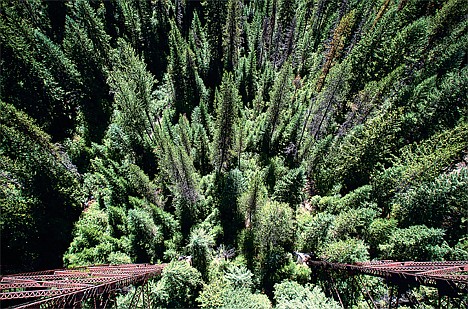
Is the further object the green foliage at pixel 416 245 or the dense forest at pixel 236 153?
the dense forest at pixel 236 153

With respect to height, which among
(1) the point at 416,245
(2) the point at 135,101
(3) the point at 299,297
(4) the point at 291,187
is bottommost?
(3) the point at 299,297

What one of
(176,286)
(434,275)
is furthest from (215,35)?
(434,275)

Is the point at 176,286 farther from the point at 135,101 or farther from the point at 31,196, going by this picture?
the point at 135,101

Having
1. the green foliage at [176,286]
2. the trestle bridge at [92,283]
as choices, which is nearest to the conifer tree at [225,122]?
the green foliage at [176,286]

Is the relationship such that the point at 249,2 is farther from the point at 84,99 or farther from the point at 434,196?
the point at 434,196

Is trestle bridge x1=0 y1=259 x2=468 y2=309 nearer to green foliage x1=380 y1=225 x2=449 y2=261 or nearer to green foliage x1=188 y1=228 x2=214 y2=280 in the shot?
green foliage x1=188 y1=228 x2=214 y2=280

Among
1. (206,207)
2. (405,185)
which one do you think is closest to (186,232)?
(206,207)

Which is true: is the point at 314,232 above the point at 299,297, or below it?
above

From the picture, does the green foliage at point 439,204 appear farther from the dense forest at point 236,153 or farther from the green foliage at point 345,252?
the green foliage at point 345,252
